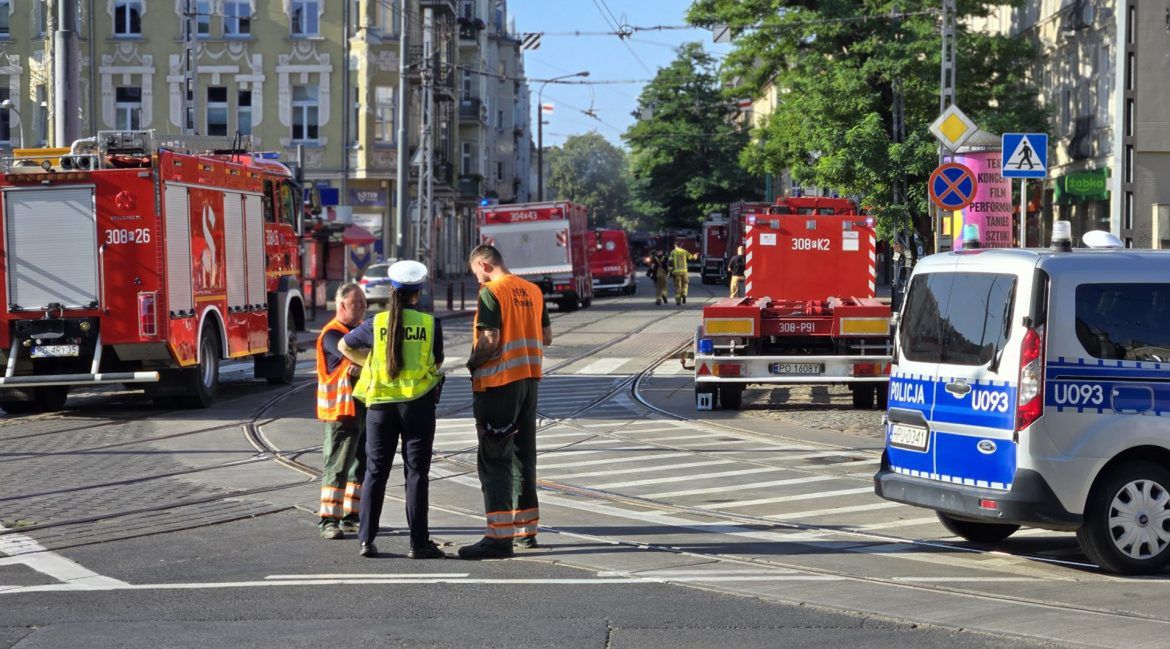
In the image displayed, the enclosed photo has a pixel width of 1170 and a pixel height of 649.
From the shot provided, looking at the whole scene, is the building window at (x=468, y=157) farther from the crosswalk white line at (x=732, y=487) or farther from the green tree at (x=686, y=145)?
the crosswalk white line at (x=732, y=487)

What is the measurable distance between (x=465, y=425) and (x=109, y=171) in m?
4.89

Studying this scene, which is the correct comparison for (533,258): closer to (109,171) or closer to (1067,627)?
(109,171)

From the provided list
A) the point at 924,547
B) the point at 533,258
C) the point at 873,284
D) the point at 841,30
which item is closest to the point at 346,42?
the point at 533,258

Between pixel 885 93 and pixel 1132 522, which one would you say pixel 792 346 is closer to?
pixel 1132 522

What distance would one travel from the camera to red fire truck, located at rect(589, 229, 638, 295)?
5591cm

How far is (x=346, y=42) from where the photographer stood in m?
54.2

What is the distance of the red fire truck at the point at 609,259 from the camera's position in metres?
55.9

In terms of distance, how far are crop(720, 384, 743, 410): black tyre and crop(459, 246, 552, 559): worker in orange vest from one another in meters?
9.04

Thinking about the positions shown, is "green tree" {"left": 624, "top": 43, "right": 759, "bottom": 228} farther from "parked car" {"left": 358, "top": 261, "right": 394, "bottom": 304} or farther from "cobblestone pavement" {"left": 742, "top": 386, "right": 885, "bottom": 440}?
"cobblestone pavement" {"left": 742, "top": 386, "right": 885, "bottom": 440}

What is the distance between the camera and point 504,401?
912cm

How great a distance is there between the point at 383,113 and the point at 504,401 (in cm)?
4705

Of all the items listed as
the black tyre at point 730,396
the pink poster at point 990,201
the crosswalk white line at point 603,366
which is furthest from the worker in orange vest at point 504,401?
the pink poster at point 990,201

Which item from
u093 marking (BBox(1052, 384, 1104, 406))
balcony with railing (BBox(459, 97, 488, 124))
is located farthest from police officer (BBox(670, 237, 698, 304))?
u093 marking (BBox(1052, 384, 1104, 406))

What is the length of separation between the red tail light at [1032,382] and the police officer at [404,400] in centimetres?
319
